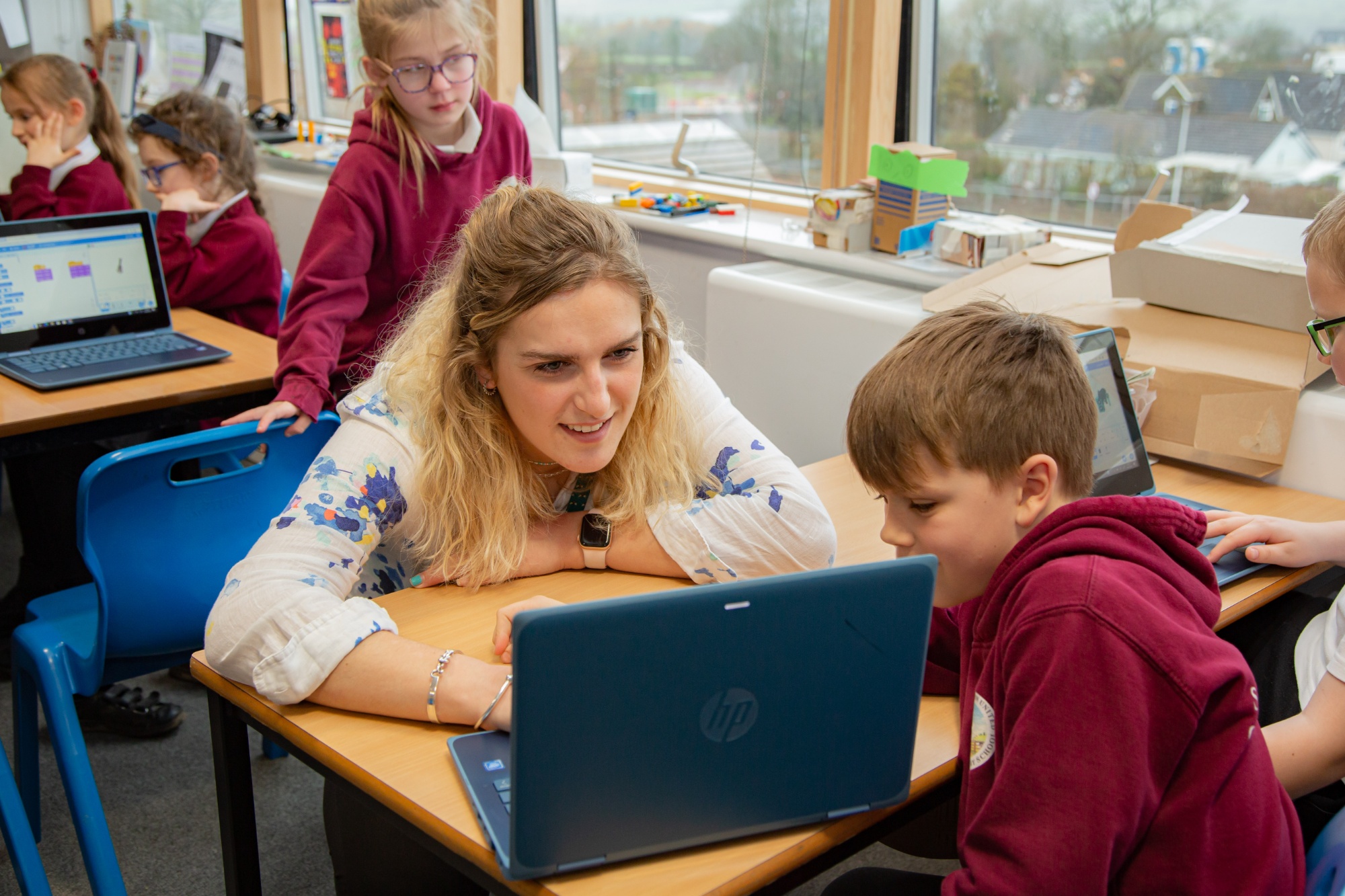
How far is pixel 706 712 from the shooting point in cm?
78

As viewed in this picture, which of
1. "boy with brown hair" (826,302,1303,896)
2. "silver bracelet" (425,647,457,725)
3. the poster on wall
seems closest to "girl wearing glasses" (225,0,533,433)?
"silver bracelet" (425,647,457,725)

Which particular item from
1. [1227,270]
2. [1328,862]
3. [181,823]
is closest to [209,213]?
[181,823]

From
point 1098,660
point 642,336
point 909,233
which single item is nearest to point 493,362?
point 642,336

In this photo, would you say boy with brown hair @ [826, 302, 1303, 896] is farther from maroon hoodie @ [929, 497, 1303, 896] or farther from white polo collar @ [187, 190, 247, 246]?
white polo collar @ [187, 190, 247, 246]

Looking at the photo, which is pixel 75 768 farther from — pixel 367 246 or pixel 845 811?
pixel 845 811

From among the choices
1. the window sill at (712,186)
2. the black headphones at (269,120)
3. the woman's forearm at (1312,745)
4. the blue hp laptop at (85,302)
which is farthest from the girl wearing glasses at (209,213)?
the woman's forearm at (1312,745)

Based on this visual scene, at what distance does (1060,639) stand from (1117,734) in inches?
2.9

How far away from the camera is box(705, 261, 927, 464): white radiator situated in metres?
2.08

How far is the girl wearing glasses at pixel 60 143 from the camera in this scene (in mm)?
2977

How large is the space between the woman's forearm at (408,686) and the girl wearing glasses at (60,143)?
2473 millimetres

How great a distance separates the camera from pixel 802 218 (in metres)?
2.80

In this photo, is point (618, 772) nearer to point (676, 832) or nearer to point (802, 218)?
point (676, 832)

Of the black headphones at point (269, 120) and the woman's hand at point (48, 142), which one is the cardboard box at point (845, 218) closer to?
the woman's hand at point (48, 142)

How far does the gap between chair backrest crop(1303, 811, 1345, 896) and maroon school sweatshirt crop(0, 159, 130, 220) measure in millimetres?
3048
